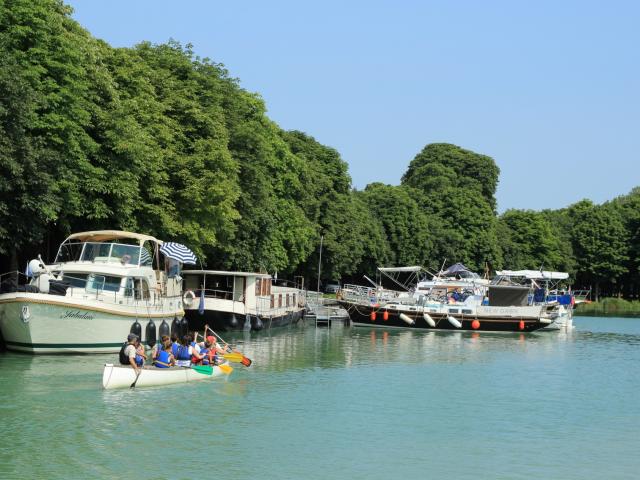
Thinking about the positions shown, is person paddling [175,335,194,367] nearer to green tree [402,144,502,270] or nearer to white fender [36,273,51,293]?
white fender [36,273,51,293]

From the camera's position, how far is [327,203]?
105m

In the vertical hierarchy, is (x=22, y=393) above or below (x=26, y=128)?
below

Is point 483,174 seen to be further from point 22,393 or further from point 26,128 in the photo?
point 22,393

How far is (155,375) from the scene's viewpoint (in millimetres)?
35844

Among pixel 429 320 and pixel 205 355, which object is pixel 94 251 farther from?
pixel 429 320

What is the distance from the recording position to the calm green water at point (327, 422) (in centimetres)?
2548

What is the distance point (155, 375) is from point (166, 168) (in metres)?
26.6

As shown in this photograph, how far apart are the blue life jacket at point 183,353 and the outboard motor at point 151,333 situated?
8326mm

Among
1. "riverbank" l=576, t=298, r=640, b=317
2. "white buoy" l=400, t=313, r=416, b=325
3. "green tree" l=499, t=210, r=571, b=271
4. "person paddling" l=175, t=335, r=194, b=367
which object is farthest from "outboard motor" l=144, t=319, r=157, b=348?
"green tree" l=499, t=210, r=571, b=271

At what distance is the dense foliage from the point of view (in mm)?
44375

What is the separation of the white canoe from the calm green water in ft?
1.65

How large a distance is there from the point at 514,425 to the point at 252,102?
53.0m

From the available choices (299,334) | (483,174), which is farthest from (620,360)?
(483,174)


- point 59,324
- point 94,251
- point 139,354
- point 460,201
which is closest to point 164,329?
point 94,251
